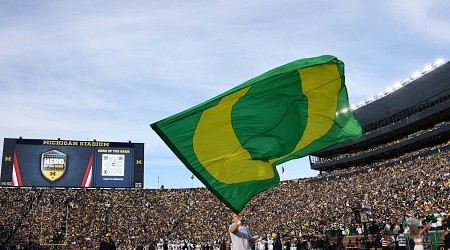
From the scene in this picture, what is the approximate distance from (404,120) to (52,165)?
37333 mm

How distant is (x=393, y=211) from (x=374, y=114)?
2734 cm

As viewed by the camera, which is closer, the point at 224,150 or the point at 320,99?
the point at 224,150

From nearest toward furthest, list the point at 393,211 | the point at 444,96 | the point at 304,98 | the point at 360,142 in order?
the point at 304,98
the point at 393,211
the point at 444,96
the point at 360,142

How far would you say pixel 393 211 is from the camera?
30.2 meters

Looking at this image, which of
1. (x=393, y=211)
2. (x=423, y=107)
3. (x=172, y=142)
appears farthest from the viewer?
(x=423, y=107)

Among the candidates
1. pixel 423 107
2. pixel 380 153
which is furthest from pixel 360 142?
pixel 423 107

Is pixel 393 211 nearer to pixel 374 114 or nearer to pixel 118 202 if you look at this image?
pixel 374 114

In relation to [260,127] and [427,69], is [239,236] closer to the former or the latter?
[260,127]

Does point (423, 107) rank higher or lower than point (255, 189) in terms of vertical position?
higher

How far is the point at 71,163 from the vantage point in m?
47.9

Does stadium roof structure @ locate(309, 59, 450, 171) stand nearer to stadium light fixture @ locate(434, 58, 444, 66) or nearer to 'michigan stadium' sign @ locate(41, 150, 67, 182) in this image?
stadium light fixture @ locate(434, 58, 444, 66)

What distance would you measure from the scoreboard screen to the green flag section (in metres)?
41.1

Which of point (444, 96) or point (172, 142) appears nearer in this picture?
point (172, 142)

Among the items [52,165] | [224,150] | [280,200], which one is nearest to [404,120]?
[280,200]
